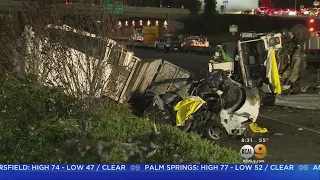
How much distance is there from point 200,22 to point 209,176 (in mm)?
41175

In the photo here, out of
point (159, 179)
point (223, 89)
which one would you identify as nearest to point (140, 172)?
point (159, 179)

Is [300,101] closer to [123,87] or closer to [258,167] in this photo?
[123,87]

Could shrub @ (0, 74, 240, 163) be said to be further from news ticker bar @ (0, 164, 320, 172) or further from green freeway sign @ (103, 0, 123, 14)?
green freeway sign @ (103, 0, 123, 14)

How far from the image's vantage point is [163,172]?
3357mm

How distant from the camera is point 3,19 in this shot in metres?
8.48

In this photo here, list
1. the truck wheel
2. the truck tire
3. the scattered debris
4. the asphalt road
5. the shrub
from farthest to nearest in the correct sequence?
the truck tire → the scattered debris → the truck wheel → the asphalt road → the shrub

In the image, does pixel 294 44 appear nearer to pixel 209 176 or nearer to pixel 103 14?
pixel 103 14

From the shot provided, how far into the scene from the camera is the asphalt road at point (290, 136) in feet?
18.0

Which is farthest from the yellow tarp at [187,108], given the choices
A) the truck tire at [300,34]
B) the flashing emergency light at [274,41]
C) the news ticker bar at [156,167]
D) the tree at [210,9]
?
the tree at [210,9]

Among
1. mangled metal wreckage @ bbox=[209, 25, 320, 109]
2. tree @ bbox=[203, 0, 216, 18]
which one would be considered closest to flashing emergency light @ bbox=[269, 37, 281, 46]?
mangled metal wreckage @ bbox=[209, 25, 320, 109]

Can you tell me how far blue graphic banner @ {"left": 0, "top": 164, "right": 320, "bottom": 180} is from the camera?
327 cm

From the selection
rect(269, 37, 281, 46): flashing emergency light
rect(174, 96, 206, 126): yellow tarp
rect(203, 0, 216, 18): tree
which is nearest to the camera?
rect(174, 96, 206, 126): yellow tarp

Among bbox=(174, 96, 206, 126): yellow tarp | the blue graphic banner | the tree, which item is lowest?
bbox=(174, 96, 206, 126): yellow tarp

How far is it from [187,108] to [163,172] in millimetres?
3976
